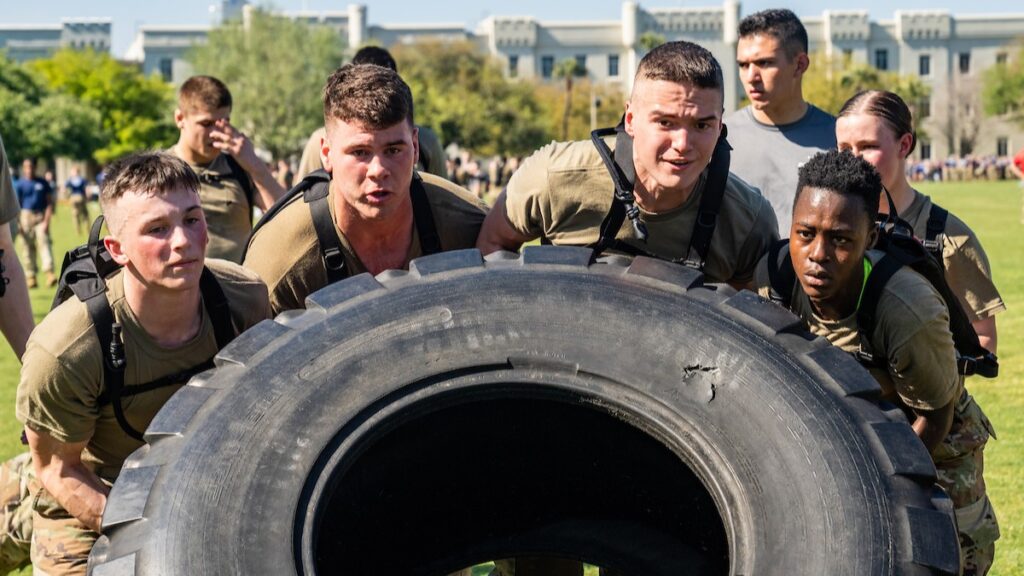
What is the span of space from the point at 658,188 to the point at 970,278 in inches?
62.6

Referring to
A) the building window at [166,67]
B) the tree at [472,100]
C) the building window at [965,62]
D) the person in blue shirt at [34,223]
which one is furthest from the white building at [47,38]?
the person in blue shirt at [34,223]

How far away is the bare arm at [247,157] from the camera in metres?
7.80

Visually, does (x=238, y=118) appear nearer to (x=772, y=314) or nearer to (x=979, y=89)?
(x=979, y=89)

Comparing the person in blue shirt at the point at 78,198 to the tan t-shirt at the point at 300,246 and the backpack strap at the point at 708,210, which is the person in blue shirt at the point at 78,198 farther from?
the backpack strap at the point at 708,210

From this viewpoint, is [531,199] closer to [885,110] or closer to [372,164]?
[372,164]

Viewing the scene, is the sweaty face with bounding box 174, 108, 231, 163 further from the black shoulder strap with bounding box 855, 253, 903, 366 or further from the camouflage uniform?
the black shoulder strap with bounding box 855, 253, 903, 366

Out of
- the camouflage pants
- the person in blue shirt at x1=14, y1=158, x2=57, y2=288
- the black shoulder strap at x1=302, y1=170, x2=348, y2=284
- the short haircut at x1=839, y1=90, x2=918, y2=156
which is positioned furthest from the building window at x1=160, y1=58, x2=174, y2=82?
the black shoulder strap at x1=302, y1=170, x2=348, y2=284

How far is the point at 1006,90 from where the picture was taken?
10475 cm

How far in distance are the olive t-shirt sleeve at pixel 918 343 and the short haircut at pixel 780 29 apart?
317cm

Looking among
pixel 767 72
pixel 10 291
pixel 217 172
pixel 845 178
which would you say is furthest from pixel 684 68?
pixel 217 172

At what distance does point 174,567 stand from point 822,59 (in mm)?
106961

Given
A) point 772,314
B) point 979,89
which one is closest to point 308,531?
point 772,314

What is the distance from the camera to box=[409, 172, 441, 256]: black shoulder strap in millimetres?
4727

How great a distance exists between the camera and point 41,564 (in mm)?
4656
